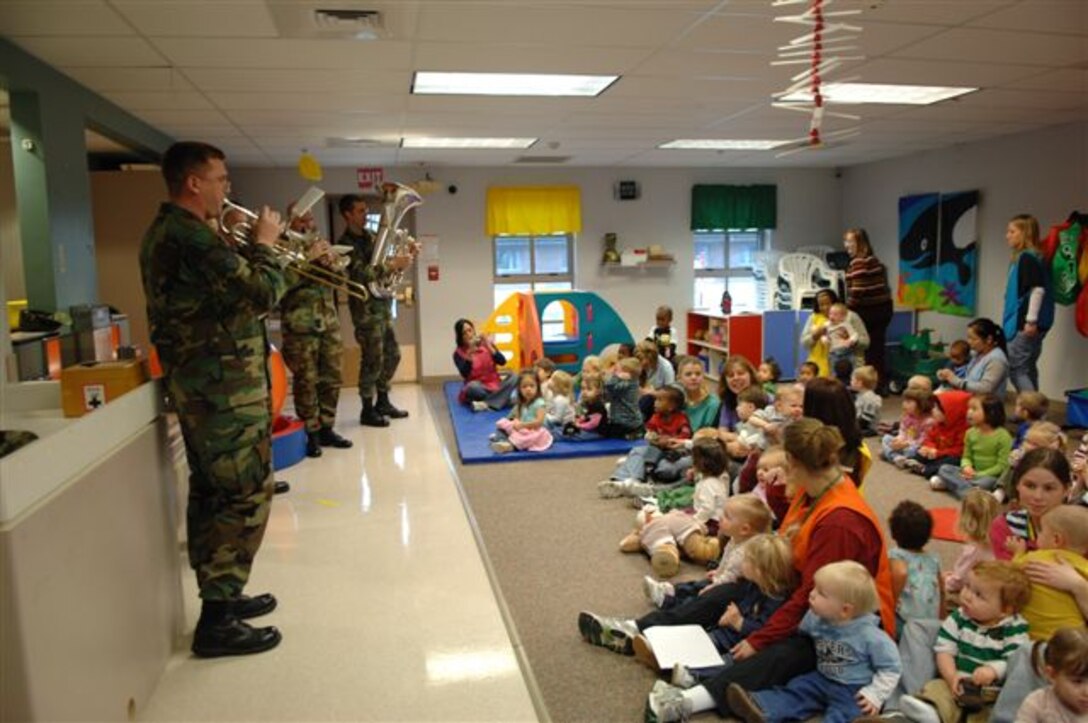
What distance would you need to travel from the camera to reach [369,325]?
6266mm

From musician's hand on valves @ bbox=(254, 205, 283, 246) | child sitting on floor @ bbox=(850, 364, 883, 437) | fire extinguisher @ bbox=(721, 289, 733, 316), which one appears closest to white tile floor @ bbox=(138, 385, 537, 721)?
musician's hand on valves @ bbox=(254, 205, 283, 246)

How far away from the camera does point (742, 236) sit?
33.9 feet

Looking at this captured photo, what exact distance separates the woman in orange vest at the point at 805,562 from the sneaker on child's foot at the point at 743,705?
1.4 inches

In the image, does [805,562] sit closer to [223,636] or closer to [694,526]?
[694,526]

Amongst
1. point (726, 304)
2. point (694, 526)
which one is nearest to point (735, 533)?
point (694, 526)

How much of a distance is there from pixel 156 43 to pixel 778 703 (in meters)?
4.00

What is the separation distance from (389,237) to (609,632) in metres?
3.79

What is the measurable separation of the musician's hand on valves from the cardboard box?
0.63 meters

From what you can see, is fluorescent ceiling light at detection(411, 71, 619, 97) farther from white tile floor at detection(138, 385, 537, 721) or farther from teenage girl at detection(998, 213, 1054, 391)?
teenage girl at detection(998, 213, 1054, 391)

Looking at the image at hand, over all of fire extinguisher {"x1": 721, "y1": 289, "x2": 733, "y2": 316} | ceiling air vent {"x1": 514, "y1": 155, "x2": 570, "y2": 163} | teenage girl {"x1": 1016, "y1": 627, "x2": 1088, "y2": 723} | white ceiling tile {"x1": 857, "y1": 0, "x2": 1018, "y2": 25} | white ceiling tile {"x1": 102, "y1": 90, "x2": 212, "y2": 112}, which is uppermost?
ceiling air vent {"x1": 514, "y1": 155, "x2": 570, "y2": 163}

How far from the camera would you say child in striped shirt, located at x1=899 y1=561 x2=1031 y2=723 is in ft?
7.29

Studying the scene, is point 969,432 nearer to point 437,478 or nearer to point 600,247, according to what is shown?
point 437,478

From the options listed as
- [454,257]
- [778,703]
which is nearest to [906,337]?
[454,257]

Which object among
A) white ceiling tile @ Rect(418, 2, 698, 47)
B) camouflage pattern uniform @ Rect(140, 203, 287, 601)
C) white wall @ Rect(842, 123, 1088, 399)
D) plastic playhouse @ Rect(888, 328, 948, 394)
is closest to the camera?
camouflage pattern uniform @ Rect(140, 203, 287, 601)
